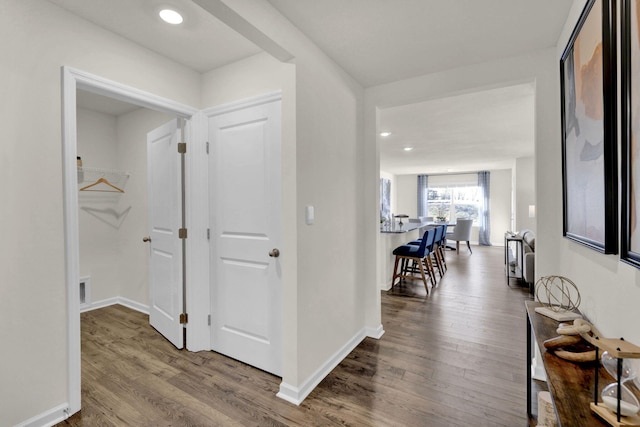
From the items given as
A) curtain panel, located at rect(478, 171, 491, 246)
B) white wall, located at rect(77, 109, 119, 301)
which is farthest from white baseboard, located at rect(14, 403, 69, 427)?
curtain panel, located at rect(478, 171, 491, 246)

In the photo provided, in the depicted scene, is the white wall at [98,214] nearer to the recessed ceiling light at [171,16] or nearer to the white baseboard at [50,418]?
the white baseboard at [50,418]

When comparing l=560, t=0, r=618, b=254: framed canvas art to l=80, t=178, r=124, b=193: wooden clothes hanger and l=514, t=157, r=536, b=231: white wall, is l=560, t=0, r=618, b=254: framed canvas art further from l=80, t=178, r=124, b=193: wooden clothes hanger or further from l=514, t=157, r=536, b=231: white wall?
l=514, t=157, r=536, b=231: white wall

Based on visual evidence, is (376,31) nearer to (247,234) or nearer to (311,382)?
(247,234)

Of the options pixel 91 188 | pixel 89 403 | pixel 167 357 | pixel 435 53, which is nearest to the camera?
pixel 89 403

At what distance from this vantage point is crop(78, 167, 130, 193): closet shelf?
3479 mm

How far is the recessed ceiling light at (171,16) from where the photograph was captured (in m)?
1.78

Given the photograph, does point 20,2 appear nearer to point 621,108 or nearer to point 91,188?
point 91,188

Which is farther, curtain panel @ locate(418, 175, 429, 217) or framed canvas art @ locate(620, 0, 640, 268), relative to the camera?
curtain panel @ locate(418, 175, 429, 217)

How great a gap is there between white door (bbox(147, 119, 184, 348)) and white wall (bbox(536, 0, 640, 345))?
272 cm

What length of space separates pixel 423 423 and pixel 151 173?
3020mm

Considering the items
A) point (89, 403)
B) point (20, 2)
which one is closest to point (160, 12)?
point (20, 2)

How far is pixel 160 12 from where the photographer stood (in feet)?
5.89

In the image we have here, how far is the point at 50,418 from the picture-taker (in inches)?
67.0

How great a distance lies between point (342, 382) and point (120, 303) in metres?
3.14
